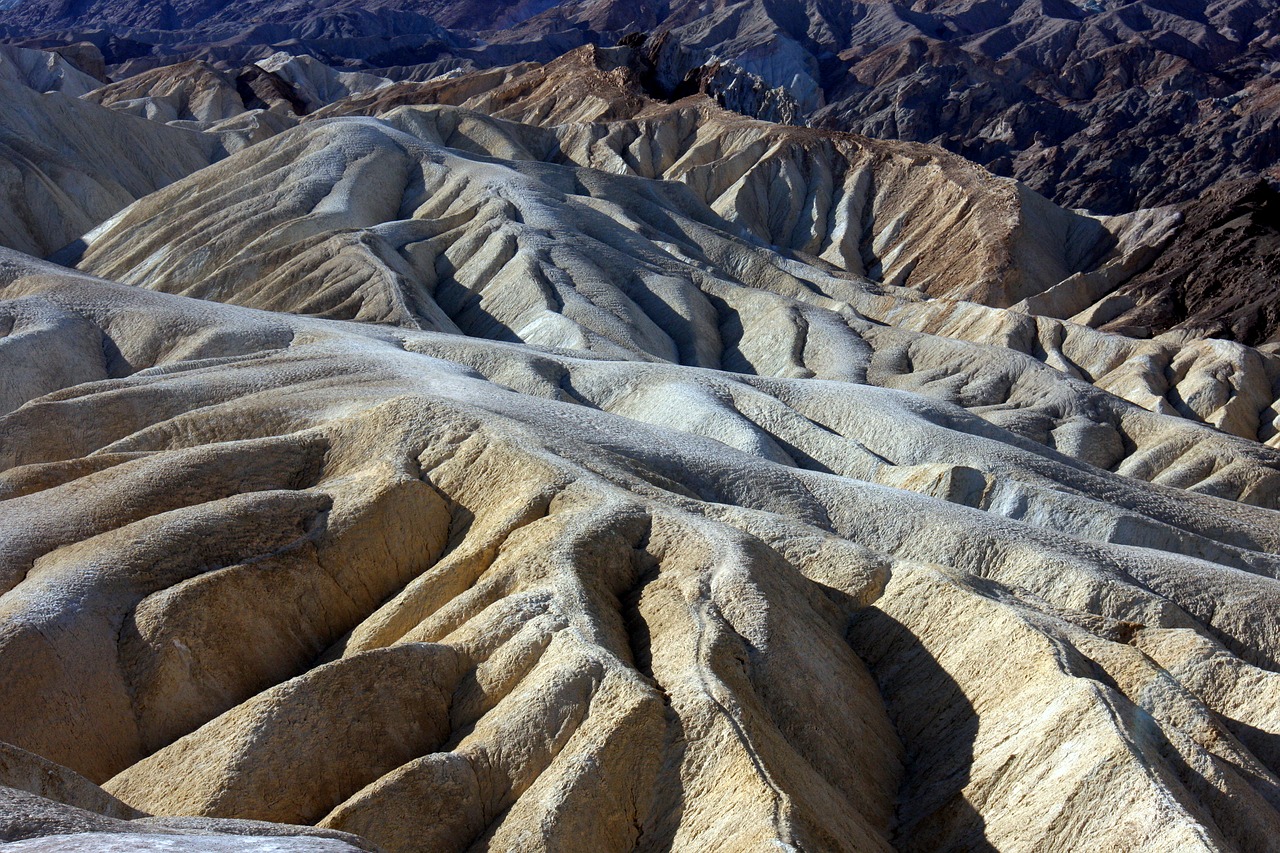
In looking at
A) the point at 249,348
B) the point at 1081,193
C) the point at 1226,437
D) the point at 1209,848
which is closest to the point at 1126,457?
the point at 1226,437

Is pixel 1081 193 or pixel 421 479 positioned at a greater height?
pixel 1081 193

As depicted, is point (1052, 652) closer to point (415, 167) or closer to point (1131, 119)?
point (415, 167)

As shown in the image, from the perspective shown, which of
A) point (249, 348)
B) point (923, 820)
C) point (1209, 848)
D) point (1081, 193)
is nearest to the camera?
point (1209, 848)

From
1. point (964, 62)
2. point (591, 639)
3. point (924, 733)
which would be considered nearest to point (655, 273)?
point (924, 733)

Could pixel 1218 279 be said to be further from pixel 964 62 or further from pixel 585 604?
pixel 964 62

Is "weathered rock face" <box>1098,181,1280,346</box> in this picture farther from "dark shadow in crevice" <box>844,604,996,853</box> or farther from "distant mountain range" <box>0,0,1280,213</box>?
"dark shadow in crevice" <box>844,604,996,853</box>
